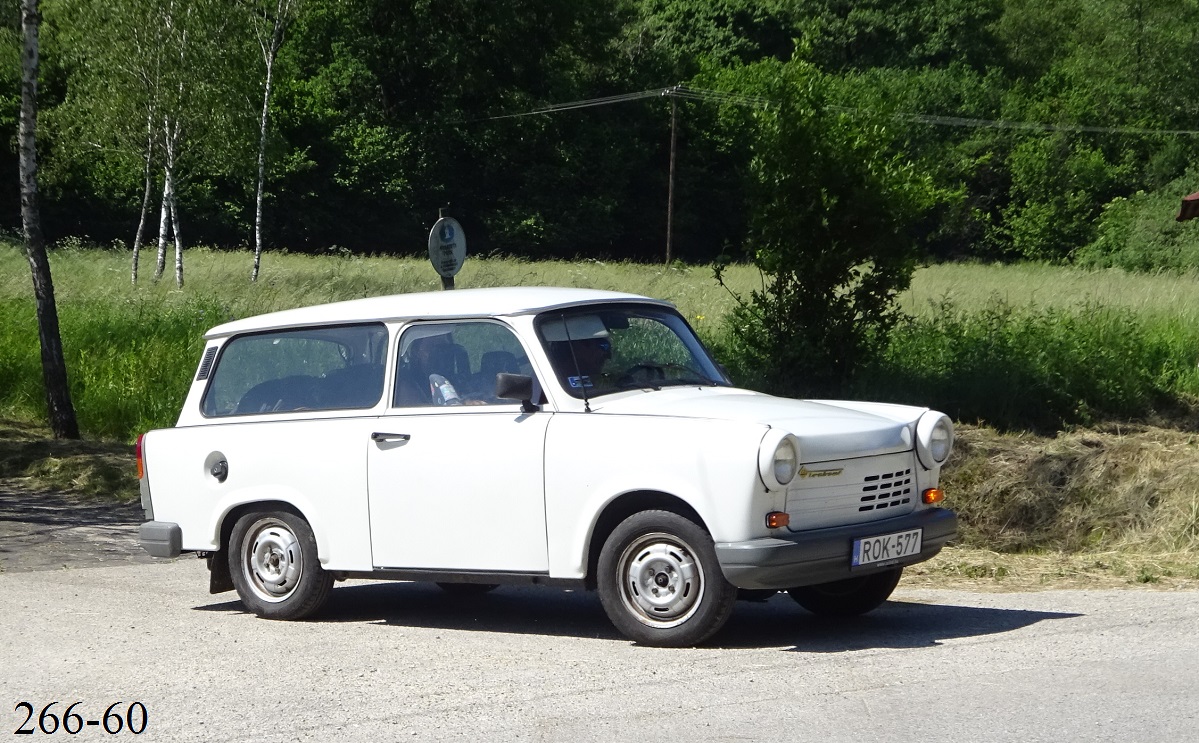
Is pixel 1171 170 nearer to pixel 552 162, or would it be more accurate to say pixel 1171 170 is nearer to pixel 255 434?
pixel 552 162

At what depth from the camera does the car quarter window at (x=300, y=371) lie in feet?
25.6

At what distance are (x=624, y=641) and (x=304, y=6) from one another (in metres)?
30.4

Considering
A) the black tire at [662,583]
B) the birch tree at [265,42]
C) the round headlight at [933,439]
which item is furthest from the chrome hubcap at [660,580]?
the birch tree at [265,42]

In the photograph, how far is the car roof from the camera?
743 centimetres

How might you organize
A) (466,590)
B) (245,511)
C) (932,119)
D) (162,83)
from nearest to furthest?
(245,511), (466,590), (162,83), (932,119)

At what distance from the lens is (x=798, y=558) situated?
21.0 ft

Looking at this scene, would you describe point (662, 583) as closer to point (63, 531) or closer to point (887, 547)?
point (887, 547)

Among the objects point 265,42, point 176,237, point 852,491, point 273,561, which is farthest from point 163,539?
point 265,42

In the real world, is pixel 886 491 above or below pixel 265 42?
below

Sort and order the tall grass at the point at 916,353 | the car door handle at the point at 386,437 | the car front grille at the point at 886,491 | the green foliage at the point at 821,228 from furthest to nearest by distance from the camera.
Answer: the tall grass at the point at 916,353
the green foliage at the point at 821,228
the car door handle at the point at 386,437
the car front grille at the point at 886,491

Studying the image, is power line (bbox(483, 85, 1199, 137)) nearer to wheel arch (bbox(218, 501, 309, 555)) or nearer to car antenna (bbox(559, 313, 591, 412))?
wheel arch (bbox(218, 501, 309, 555))

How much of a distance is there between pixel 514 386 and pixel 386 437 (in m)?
0.94

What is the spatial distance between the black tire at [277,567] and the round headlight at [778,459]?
2835 millimetres

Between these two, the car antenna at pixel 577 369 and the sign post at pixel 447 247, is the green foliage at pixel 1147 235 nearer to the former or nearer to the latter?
the sign post at pixel 447 247
